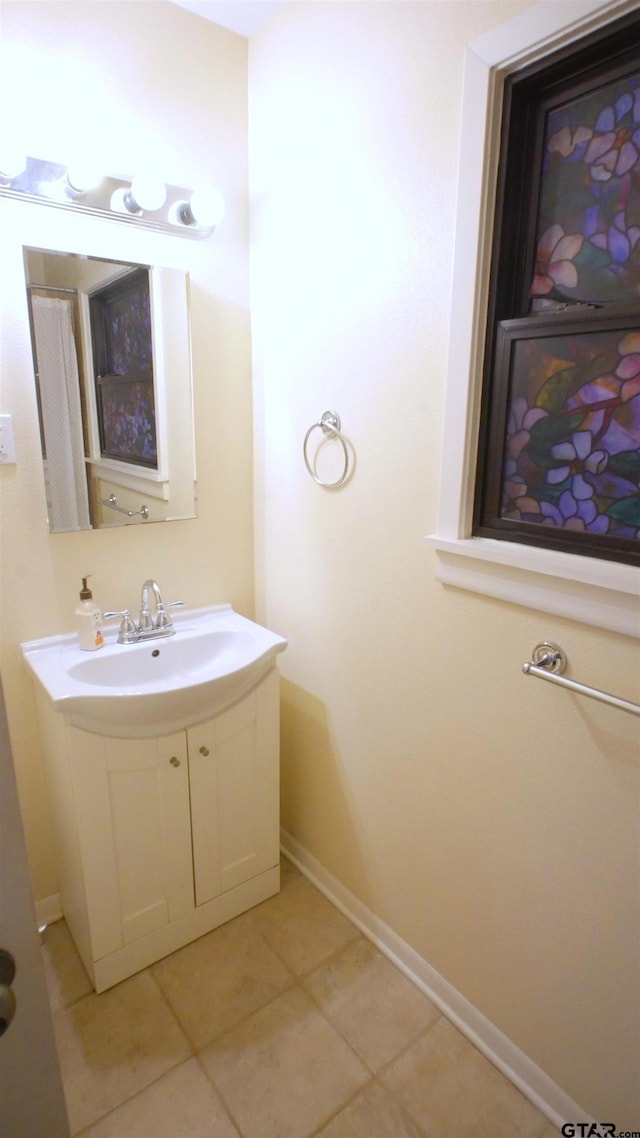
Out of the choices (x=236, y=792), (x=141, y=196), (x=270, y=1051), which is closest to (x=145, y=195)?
(x=141, y=196)

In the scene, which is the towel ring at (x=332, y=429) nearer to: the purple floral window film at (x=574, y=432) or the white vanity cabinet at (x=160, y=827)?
the purple floral window film at (x=574, y=432)

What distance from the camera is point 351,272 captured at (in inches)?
53.6

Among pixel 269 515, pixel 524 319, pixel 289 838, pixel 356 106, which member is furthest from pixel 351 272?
pixel 289 838

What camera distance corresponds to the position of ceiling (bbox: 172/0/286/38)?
1.45 meters

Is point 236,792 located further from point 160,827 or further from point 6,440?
point 6,440

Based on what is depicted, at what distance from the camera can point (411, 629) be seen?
1365 millimetres

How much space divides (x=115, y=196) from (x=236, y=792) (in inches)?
62.8

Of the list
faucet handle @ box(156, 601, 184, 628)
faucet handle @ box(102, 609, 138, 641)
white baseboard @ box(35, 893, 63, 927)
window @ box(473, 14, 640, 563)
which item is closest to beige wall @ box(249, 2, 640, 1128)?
window @ box(473, 14, 640, 563)

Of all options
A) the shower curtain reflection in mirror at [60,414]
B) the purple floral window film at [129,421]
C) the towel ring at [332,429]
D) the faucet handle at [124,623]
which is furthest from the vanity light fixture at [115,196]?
the faucet handle at [124,623]

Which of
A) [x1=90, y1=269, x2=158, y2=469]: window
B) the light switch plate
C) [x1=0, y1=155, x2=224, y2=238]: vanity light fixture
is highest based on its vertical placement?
[x1=0, y1=155, x2=224, y2=238]: vanity light fixture

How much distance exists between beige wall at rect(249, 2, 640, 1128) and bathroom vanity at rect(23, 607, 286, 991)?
228 millimetres

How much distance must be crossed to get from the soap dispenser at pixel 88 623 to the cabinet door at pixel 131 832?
300mm

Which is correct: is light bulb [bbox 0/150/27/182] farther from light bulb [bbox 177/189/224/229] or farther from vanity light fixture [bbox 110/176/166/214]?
light bulb [bbox 177/189/224/229]

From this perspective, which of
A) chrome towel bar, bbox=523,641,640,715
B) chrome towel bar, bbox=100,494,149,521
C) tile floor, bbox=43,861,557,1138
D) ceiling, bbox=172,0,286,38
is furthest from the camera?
chrome towel bar, bbox=100,494,149,521
